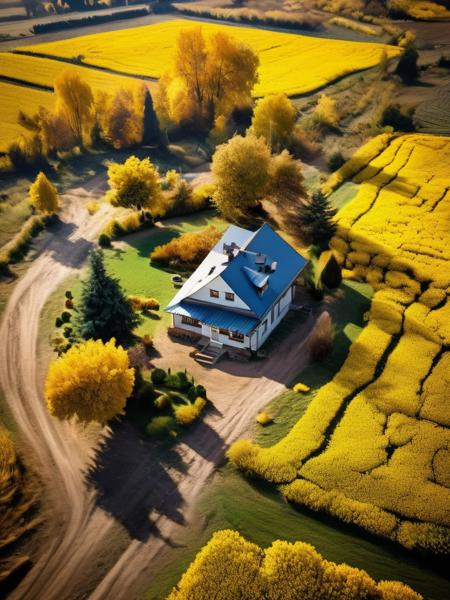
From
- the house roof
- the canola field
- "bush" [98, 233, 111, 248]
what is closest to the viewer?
the canola field

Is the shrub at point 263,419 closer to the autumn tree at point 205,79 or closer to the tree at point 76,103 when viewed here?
the tree at point 76,103

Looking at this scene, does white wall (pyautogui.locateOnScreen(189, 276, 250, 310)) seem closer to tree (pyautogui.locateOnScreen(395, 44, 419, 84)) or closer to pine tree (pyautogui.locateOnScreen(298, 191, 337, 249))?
pine tree (pyautogui.locateOnScreen(298, 191, 337, 249))

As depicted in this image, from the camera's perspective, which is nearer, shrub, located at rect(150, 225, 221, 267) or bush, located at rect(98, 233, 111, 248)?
shrub, located at rect(150, 225, 221, 267)

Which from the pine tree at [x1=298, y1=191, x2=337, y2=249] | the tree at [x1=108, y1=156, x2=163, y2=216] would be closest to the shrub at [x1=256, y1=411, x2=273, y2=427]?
the pine tree at [x1=298, y1=191, x2=337, y2=249]

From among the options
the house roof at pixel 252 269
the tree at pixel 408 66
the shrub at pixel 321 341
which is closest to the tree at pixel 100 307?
the house roof at pixel 252 269

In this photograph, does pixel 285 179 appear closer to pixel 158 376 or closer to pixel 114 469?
pixel 158 376

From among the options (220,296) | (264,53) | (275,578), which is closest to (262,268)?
A: (220,296)
